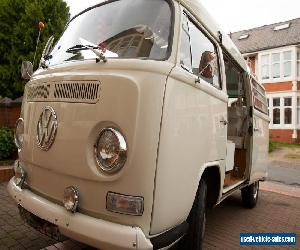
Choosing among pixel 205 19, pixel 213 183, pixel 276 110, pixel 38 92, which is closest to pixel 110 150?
pixel 38 92

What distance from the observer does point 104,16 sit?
10.8 ft

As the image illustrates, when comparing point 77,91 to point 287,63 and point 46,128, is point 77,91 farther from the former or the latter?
point 287,63

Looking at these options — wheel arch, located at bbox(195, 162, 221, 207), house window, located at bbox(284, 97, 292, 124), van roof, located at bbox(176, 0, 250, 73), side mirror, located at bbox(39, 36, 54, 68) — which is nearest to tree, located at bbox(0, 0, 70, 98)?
side mirror, located at bbox(39, 36, 54, 68)

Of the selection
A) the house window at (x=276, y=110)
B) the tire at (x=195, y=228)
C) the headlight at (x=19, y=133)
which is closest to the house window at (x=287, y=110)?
the house window at (x=276, y=110)

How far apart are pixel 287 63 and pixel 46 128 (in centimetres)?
→ 2339

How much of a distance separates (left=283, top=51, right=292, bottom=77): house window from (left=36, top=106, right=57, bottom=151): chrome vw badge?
2295cm

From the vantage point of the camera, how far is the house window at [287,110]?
2272 cm

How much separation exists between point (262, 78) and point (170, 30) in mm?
23176

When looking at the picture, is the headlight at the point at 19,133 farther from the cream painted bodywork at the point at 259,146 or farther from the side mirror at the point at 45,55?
the cream painted bodywork at the point at 259,146

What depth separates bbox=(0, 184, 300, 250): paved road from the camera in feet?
11.8

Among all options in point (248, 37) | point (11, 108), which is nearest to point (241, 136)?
point (11, 108)

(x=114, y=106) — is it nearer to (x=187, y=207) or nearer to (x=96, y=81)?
(x=96, y=81)

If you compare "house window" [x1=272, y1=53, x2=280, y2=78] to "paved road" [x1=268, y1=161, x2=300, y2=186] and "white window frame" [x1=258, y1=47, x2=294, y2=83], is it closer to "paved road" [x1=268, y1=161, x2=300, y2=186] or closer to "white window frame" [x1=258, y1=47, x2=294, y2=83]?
"white window frame" [x1=258, y1=47, x2=294, y2=83]

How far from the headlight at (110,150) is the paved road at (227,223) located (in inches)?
62.4
